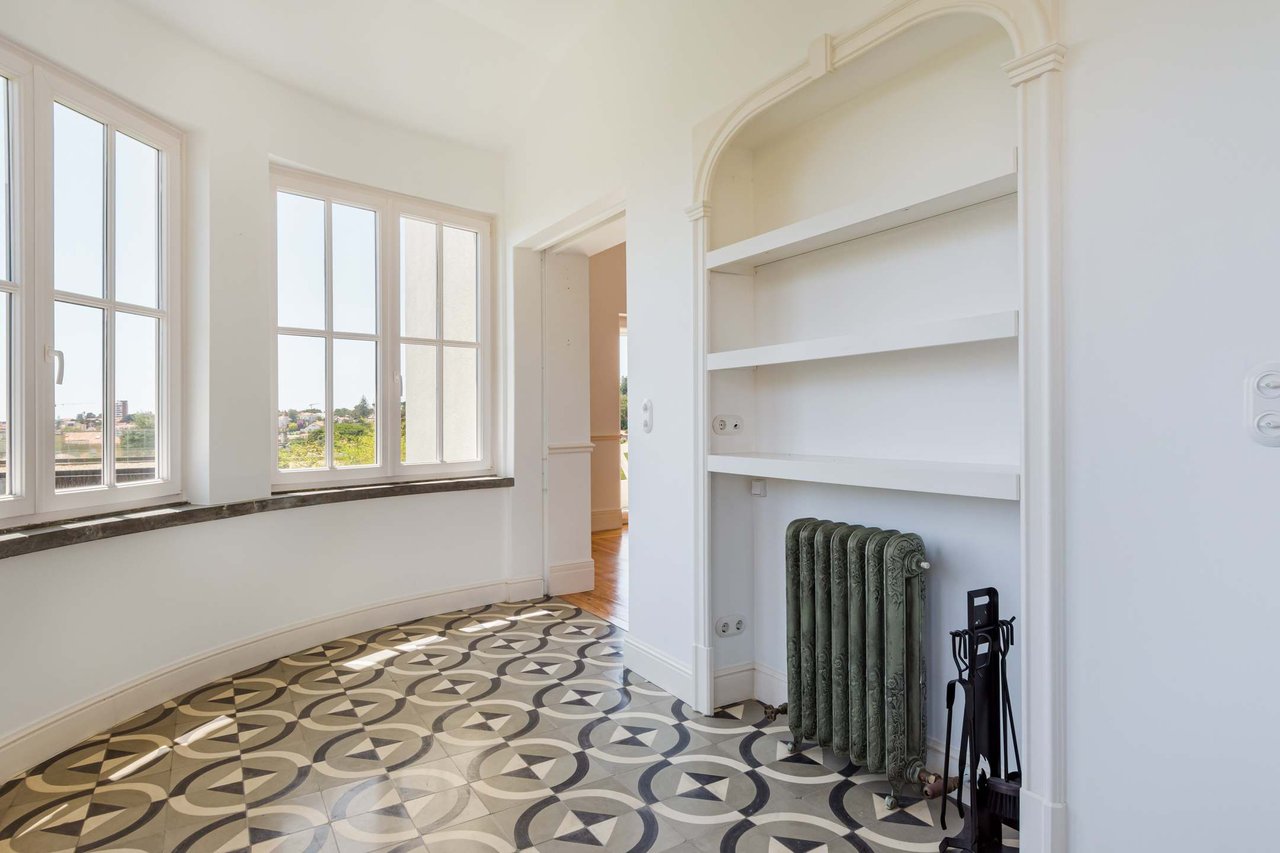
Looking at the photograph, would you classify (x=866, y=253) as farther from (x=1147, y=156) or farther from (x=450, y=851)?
(x=450, y=851)

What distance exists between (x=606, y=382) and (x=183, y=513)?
4.71 meters

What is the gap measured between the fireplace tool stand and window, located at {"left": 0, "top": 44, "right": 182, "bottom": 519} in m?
3.19

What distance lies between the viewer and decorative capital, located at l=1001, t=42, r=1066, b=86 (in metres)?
1.65

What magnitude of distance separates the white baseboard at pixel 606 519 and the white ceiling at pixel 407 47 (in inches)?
167

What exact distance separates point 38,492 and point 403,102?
259cm

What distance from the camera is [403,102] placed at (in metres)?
3.88

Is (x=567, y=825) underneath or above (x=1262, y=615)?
underneath

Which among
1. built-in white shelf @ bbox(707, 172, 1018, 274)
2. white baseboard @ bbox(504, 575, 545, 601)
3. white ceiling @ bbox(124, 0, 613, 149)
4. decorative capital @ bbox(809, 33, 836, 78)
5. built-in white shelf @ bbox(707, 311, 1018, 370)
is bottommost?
white baseboard @ bbox(504, 575, 545, 601)

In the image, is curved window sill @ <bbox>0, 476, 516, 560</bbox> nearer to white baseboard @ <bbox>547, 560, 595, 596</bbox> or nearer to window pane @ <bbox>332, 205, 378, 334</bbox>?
white baseboard @ <bbox>547, 560, 595, 596</bbox>

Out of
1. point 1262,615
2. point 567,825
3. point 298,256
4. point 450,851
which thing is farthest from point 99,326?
point 1262,615


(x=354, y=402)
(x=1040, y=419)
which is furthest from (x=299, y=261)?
(x=1040, y=419)

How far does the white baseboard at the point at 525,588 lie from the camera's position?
4.48 meters

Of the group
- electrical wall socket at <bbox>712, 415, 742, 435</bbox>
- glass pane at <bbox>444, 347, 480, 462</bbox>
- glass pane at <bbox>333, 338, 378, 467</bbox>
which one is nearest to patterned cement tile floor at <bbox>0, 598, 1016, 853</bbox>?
electrical wall socket at <bbox>712, 415, 742, 435</bbox>

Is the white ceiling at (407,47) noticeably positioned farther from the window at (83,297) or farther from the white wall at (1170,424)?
the white wall at (1170,424)
